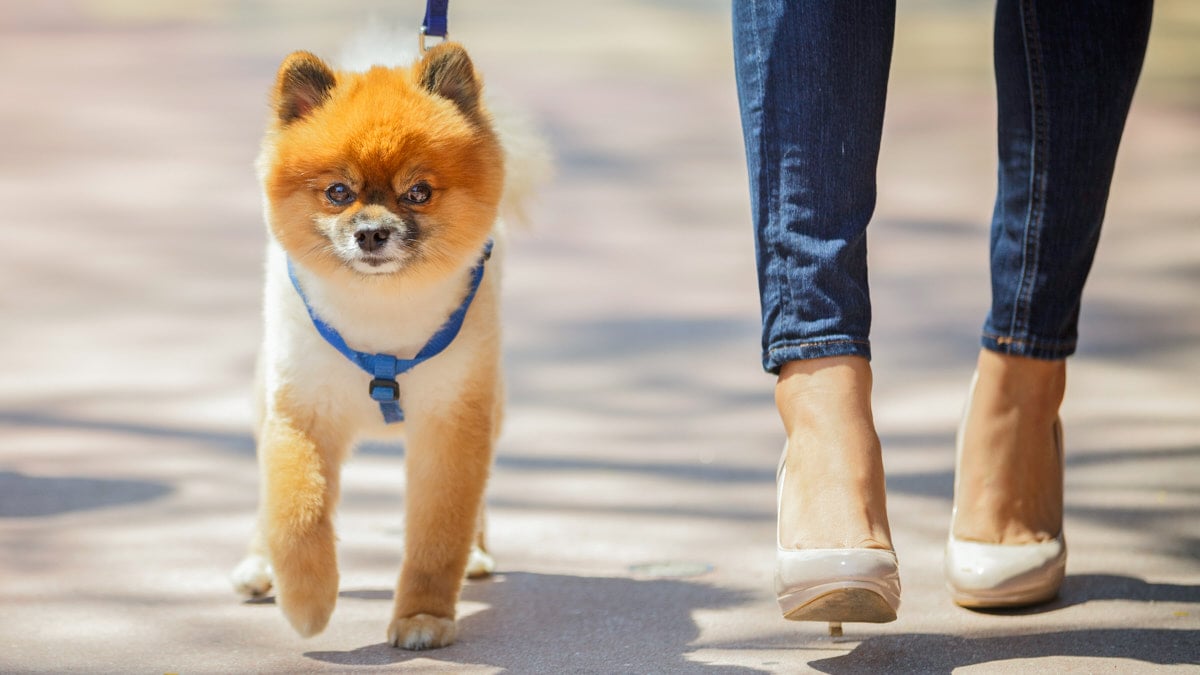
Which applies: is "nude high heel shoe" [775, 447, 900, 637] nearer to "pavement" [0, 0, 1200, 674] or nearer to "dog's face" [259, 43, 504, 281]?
"pavement" [0, 0, 1200, 674]

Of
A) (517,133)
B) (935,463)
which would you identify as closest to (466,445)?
(517,133)

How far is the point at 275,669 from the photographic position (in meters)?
2.43

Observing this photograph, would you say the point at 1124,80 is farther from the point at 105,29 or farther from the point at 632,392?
the point at 105,29

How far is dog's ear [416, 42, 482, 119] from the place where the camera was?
2688mm

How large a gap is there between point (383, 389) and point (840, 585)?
924 mm

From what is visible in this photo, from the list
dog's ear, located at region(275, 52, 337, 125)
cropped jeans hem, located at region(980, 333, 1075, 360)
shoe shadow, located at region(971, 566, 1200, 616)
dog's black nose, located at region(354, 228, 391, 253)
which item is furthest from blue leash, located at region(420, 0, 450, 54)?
shoe shadow, located at region(971, 566, 1200, 616)

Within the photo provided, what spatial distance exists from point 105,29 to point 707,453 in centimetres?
1019

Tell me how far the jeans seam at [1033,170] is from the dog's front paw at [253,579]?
5.30 ft

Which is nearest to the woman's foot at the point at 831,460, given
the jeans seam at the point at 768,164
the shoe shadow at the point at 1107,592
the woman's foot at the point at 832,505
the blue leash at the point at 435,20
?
the woman's foot at the point at 832,505

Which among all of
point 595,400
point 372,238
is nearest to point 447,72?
point 372,238

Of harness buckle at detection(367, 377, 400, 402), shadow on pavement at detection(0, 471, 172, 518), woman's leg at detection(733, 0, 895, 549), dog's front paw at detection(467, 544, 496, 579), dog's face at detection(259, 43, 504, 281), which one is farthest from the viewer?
shadow on pavement at detection(0, 471, 172, 518)

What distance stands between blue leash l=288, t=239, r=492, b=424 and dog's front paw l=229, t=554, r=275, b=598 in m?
0.48

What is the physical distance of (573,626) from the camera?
2.70m

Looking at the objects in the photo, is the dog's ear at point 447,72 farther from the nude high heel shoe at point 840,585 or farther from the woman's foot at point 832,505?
the nude high heel shoe at point 840,585
